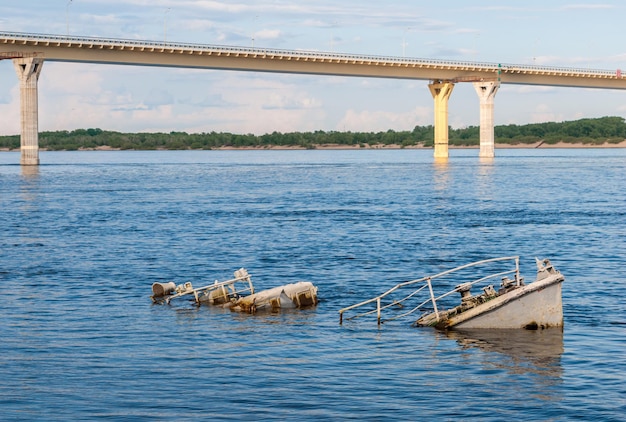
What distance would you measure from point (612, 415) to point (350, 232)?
36.7 m

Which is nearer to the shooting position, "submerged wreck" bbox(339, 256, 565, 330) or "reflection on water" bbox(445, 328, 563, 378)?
"reflection on water" bbox(445, 328, 563, 378)

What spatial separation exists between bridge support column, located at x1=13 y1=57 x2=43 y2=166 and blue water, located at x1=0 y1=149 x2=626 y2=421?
69.4 metres

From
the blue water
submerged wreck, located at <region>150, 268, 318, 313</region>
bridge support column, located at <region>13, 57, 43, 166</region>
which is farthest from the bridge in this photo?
submerged wreck, located at <region>150, 268, 318, 313</region>

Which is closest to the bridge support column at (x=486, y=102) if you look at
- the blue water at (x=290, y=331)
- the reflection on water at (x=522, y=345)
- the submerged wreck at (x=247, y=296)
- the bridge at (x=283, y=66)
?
the bridge at (x=283, y=66)

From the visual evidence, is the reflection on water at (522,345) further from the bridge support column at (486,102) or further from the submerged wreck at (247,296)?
the bridge support column at (486,102)

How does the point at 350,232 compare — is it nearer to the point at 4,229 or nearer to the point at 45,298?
the point at 4,229

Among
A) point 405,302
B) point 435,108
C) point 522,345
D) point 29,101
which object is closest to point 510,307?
point 522,345

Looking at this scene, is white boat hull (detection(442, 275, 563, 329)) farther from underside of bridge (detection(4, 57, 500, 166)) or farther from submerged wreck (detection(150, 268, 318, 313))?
underside of bridge (detection(4, 57, 500, 166))

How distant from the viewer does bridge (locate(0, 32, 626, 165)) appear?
129500 mm

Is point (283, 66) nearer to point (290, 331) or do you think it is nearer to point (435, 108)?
point (435, 108)

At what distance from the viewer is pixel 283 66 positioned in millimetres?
150125

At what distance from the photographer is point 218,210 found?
7244cm

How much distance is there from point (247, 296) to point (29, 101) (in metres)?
112

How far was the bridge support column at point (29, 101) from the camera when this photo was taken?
132 m
